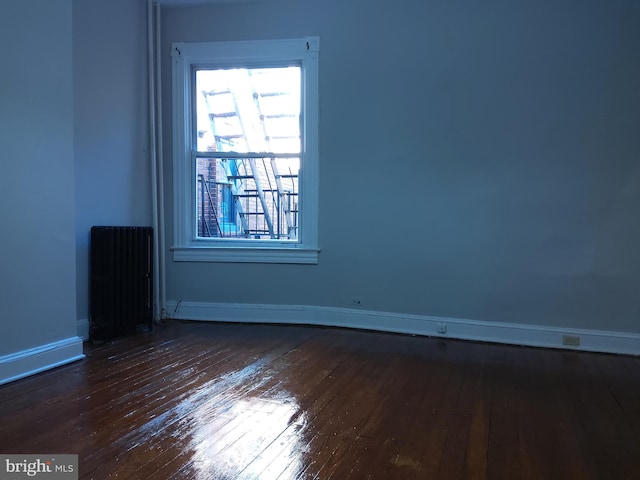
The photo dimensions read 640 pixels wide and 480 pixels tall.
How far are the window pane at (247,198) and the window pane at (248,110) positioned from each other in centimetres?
15

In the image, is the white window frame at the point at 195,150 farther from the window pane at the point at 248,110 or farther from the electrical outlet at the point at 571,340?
the electrical outlet at the point at 571,340

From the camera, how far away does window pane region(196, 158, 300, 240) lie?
14.1 feet

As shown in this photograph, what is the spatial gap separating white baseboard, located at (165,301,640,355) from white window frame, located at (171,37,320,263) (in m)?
0.48

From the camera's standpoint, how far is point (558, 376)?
3014 mm

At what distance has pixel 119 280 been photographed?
370cm

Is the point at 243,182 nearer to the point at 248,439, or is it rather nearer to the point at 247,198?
the point at 247,198

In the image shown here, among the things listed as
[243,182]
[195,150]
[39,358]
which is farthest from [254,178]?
[39,358]

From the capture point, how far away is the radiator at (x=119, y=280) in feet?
11.8

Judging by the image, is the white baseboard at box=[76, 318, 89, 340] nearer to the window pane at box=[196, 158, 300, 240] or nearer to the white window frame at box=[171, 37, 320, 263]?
the white window frame at box=[171, 37, 320, 263]

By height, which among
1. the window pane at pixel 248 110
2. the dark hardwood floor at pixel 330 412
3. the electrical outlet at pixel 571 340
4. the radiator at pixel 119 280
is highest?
the window pane at pixel 248 110

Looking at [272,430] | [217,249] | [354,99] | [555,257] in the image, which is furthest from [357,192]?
[272,430]

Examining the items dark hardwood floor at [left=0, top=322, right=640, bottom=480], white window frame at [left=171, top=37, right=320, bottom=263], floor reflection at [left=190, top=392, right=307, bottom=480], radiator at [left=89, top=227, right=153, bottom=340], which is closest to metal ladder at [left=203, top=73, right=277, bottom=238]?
white window frame at [left=171, top=37, right=320, bottom=263]

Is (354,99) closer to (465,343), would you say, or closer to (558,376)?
(465,343)

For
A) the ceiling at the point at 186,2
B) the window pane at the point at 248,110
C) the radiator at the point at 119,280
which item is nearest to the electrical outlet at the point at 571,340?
the window pane at the point at 248,110
